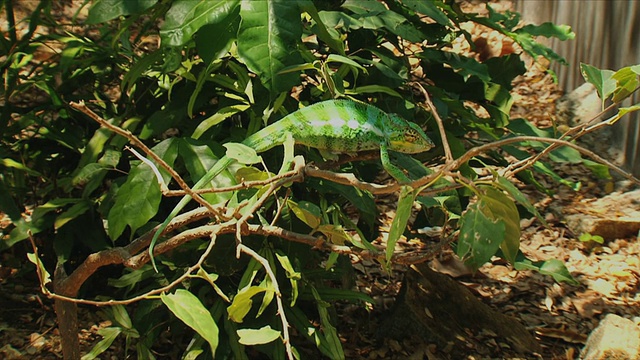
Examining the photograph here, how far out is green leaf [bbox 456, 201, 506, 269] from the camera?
136 centimetres

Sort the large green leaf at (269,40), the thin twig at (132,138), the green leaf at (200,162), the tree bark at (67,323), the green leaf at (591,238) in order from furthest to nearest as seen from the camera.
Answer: the green leaf at (591,238) → the tree bark at (67,323) → the green leaf at (200,162) → the large green leaf at (269,40) → the thin twig at (132,138)

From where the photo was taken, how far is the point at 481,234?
1.37m

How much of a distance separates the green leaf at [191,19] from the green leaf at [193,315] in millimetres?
667

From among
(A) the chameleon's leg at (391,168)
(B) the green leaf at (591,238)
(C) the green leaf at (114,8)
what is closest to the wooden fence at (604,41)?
(B) the green leaf at (591,238)

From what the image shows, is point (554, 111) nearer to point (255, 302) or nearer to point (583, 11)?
point (583, 11)

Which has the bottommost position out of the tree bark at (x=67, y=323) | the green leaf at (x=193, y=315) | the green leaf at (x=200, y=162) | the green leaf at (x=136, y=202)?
the tree bark at (x=67, y=323)

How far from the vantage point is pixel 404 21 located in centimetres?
252

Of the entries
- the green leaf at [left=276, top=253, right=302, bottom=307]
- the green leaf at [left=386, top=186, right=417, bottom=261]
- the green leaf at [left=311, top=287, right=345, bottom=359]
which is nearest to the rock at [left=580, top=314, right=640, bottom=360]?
the green leaf at [left=311, top=287, right=345, bottom=359]

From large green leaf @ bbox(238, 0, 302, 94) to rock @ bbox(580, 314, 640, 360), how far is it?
6.47 ft

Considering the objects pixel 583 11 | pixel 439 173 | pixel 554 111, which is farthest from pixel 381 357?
pixel 583 11

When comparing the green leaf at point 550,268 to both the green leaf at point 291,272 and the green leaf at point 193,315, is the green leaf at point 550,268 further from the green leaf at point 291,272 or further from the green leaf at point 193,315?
the green leaf at point 193,315

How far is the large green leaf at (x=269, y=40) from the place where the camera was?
179 cm

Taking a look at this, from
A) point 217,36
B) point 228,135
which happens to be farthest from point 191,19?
point 228,135

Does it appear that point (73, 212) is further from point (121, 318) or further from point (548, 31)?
point (548, 31)
